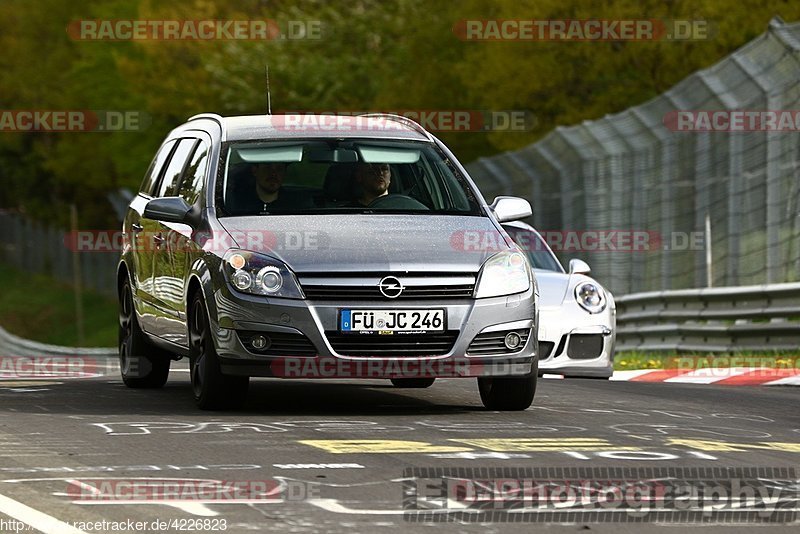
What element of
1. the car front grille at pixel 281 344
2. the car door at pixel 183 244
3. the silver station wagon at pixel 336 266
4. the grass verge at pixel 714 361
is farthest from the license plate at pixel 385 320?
the grass verge at pixel 714 361

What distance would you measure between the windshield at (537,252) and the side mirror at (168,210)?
5.96m

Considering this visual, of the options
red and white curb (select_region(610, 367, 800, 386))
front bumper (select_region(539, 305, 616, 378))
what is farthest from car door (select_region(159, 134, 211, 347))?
red and white curb (select_region(610, 367, 800, 386))

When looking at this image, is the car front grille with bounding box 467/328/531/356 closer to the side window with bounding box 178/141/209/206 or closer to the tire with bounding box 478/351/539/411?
the tire with bounding box 478/351/539/411

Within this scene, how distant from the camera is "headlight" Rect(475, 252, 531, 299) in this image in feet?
35.6

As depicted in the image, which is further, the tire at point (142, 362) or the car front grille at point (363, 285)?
the tire at point (142, 362)

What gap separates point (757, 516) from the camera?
7.36 meters

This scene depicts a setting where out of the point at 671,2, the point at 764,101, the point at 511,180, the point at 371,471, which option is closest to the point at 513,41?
the point at 671,2

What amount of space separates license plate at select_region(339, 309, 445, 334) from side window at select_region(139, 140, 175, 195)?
11.6 feet

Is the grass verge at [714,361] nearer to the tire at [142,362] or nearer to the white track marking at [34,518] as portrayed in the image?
the tire at [142,362]

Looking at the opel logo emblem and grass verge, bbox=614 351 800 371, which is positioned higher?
the opel logo emblem

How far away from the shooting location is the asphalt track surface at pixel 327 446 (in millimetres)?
7234

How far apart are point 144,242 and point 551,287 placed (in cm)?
429

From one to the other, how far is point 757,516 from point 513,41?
37138 mm

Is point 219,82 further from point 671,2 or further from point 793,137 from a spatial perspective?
point 793,137
